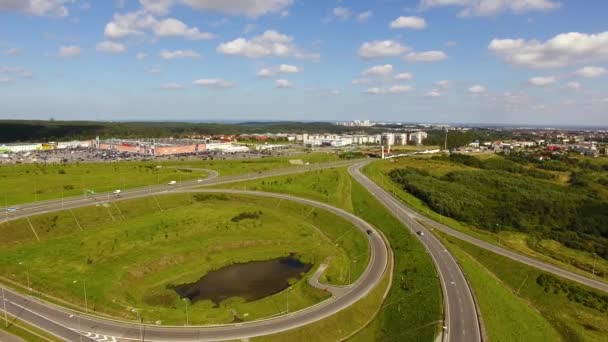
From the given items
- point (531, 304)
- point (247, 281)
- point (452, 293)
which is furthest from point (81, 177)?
point (531, 304)

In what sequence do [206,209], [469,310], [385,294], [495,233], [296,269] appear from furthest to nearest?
[206,209] < [495,233] < [296,269] < [385,294] < [469,310]

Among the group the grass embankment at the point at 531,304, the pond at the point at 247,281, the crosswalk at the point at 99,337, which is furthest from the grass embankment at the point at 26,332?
the grass embankment at the point at 531,304

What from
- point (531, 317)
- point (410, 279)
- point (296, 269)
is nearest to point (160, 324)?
point (296, 269)

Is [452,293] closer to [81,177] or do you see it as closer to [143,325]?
[143,325]

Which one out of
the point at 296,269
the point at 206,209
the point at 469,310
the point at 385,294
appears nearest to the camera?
the point at 469,310

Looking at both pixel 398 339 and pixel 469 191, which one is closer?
pixel 398 339

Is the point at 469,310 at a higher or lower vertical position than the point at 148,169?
lower

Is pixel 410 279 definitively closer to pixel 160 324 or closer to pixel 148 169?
pixel 160 324
